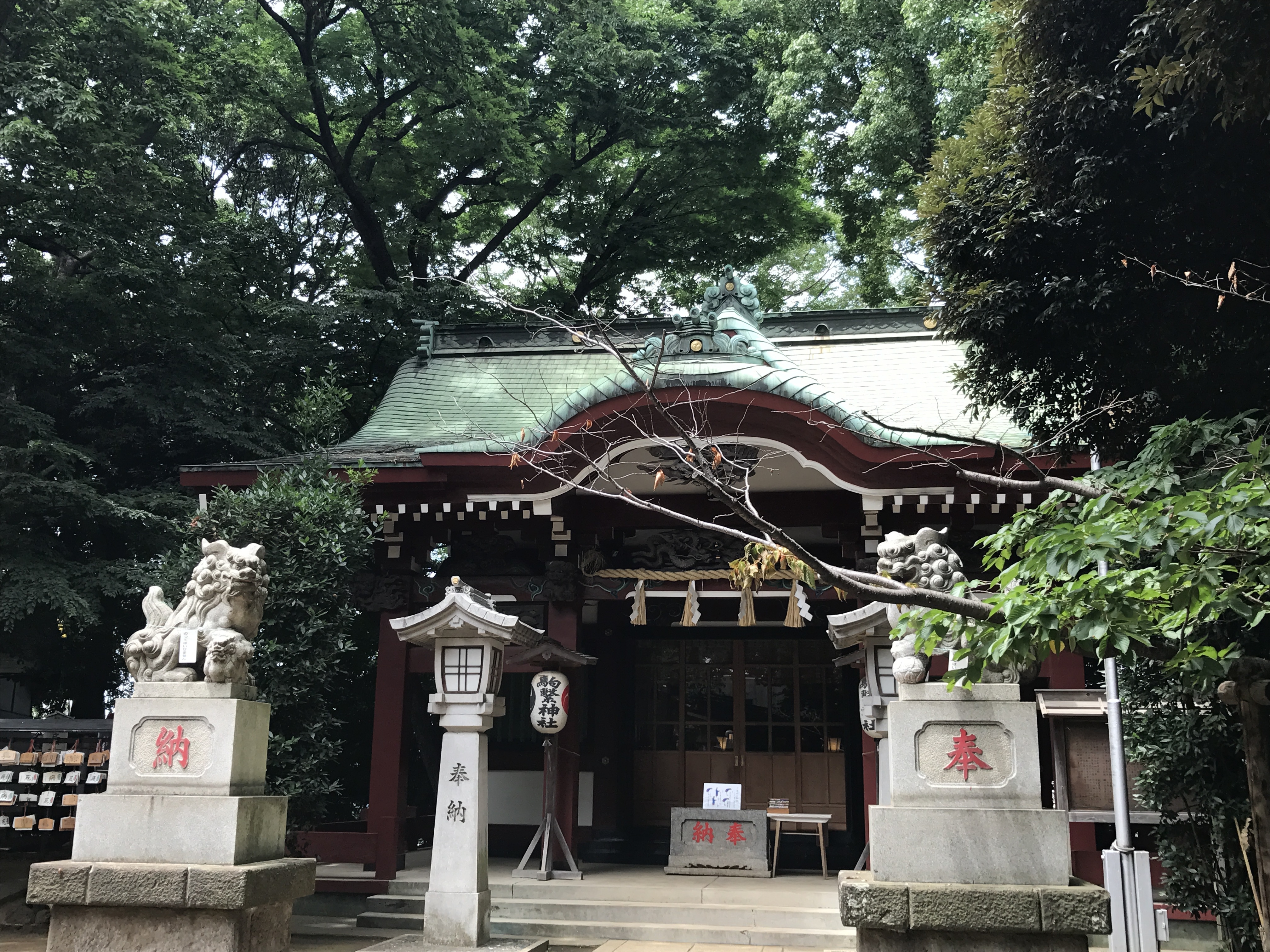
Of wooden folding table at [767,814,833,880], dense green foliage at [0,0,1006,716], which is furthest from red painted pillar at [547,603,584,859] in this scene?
dense green foliage at [0,0,1006,716]

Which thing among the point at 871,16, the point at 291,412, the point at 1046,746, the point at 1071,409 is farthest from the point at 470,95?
the point at 1046,746

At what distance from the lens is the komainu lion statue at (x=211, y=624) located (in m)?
6.40

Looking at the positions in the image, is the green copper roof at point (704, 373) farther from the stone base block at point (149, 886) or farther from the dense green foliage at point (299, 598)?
the stone base block at point (149, 886)

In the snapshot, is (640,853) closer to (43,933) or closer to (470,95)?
(43,933)

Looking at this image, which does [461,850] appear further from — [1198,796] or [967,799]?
[1198,796]

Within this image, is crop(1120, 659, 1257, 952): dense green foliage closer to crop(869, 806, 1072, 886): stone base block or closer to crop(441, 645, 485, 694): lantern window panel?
crop(869, 806, 1072, 886): stone base block

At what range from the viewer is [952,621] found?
489 cm

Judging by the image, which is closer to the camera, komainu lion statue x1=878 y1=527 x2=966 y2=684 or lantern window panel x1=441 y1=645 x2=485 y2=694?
komainu lion statue x1=878 y1=527 x2=966 y2=684

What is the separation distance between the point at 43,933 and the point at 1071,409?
10036 millimetres

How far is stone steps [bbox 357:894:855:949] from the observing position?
8789 millimetres

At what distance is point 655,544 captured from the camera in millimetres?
11617

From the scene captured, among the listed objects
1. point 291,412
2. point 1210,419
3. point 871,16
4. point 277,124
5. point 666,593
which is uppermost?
point 871,16

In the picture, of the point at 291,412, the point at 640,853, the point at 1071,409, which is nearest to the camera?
the point at 1071,409

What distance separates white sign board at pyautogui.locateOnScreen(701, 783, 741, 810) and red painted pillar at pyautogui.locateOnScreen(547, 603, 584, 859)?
4.95 ft
